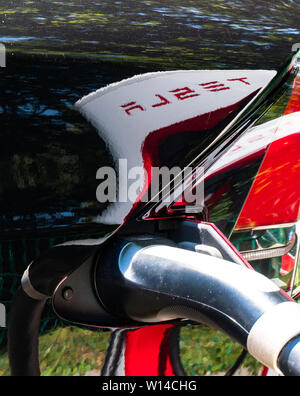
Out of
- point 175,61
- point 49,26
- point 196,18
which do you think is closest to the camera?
point 175,61

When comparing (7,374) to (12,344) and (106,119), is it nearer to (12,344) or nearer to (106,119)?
(12,344)

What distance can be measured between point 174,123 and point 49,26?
0.45 meters

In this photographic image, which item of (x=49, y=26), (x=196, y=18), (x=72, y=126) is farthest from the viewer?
(x=196, y=18)

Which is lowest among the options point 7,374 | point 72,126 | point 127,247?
point 7,374

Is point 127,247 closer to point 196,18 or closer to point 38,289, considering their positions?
point 38,289

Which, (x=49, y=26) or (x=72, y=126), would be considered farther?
(x=49, y=26)

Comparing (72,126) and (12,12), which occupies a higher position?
(12,12)

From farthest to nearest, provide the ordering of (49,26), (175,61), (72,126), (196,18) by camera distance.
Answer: (196,18), (49,26), (175,61), (72,126)

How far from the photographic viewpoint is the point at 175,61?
128 cm

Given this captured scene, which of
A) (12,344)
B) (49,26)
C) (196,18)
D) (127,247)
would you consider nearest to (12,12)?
(49,26)

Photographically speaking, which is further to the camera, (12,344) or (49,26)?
(49,26)

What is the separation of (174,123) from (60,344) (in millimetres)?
500

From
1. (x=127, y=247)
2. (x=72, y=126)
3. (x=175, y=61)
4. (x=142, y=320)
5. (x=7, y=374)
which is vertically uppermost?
(x=175, y=61)

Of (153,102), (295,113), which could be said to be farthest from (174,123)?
(295,113)
